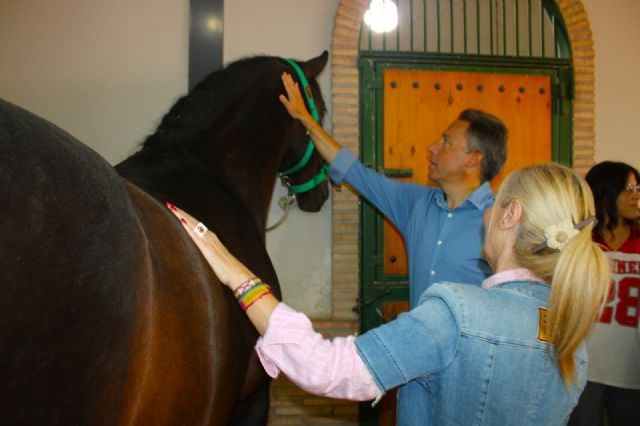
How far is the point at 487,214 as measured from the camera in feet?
4.66

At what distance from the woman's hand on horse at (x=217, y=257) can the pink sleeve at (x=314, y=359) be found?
0.66ft

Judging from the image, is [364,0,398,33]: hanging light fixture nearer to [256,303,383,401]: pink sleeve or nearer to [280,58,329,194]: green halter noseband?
[280,58,329,194]: green halter noseband

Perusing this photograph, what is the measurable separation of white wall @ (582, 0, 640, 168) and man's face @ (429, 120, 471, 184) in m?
2.61

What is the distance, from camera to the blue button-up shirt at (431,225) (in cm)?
231

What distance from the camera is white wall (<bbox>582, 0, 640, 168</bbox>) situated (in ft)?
14.7

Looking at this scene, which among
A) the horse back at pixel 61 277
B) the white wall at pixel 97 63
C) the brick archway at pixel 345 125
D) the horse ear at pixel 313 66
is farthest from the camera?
the brick archway at pixel 345 125

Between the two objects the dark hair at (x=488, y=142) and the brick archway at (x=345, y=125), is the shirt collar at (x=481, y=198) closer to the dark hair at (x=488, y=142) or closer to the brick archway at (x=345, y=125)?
the dark hair at (x=488, y=142)

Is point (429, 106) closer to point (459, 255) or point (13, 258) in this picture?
point (459, 255)

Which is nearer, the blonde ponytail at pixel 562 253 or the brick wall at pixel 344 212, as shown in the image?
the blonde ponytail at pixel 562 253

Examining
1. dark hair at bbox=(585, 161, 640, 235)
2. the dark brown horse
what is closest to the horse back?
the dark brown horse

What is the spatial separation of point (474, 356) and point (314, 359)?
1.12ft

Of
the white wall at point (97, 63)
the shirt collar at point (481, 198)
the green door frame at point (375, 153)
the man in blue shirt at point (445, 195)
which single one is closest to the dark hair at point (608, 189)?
the man in blue shirt at point (445, 195)

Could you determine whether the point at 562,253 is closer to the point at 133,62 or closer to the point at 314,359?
the point at 314,359

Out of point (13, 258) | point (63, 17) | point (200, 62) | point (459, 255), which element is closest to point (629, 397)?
point (459, 255)
